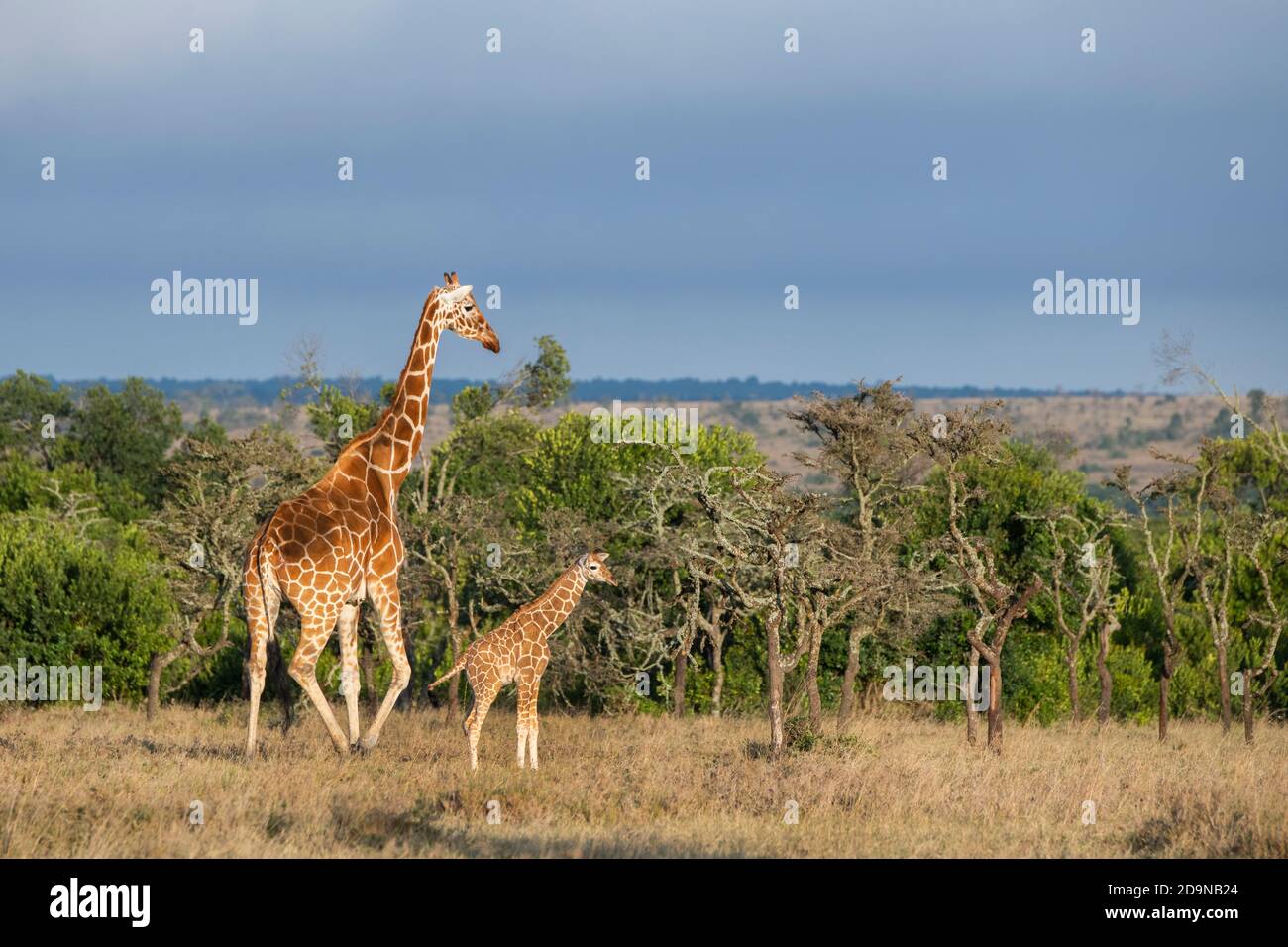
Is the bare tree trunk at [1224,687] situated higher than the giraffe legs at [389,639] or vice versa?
the giraffe legs at [389,639]

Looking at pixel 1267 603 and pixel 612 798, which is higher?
pixel 1267 603

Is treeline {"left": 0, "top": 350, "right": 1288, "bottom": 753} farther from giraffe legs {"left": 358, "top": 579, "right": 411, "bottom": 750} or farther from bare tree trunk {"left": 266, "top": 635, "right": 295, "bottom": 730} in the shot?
giraffe legs {"left": 358, "top": 579, "right": 411, "bottom": 750}

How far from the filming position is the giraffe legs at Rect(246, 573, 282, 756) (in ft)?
65.6

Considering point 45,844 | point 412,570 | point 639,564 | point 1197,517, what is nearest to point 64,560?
point 412,570

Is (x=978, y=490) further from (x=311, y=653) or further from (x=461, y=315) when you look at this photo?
(x=311, y=653)

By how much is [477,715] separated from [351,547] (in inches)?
111

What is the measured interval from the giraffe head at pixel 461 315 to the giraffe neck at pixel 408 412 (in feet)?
0.40


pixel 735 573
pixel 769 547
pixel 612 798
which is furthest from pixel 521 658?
pixel 735 573

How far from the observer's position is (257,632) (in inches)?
792

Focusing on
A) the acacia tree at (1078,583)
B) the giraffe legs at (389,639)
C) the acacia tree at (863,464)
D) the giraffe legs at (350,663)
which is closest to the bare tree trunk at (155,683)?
the giraffe legs at (350,663)

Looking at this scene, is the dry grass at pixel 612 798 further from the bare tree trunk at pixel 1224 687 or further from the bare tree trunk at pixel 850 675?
the bare tree trunk at pixel 1224 687

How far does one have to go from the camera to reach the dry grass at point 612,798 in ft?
50.6

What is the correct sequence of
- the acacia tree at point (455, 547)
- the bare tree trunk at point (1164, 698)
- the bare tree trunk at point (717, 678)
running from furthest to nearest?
the bare tree trunk at point (717, 678) → the bare tree trunk at point (1164, 698) → the acacia tree at point (455, 547)
